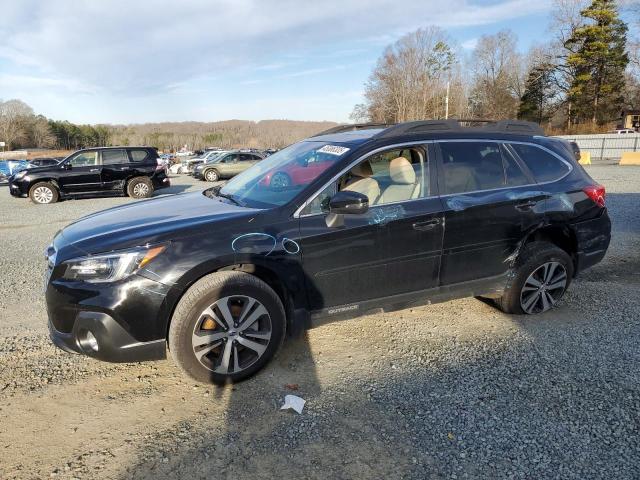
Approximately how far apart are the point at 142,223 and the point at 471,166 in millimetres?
2687

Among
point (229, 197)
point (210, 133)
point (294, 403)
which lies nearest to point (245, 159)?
point (229, 197)

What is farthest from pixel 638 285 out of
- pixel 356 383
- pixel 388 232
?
pixel 356 383

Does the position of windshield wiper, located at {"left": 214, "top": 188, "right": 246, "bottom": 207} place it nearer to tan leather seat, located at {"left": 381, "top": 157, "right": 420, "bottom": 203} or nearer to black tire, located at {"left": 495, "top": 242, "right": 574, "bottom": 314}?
tan leather seat, located at {"left": 381, "top": 157, "right": 420, "bottom": 203}

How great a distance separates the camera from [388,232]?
329 centimetres

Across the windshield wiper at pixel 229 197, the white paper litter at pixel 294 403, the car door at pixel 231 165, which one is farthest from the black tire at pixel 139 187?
the white paper litter at pixel 294 403

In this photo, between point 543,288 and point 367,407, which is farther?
point 543,288

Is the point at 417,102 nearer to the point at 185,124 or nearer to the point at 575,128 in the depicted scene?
the point at 575,128

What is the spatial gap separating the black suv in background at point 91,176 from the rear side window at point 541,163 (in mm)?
13131

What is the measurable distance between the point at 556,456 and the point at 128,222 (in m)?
3.07

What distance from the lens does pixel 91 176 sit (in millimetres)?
13766

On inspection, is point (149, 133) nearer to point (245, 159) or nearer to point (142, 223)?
point (245, 159)

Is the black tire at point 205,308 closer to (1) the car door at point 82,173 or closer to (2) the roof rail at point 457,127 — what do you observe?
(2) the roof rail at point 457,127

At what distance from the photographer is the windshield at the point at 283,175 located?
11.0 feet

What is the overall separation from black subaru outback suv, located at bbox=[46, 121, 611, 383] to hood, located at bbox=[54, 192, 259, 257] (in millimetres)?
17
